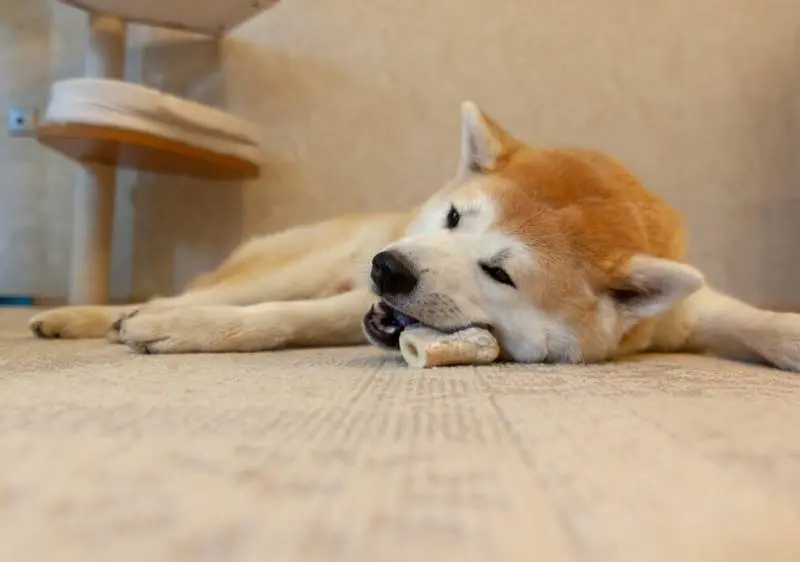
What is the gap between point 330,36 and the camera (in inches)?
99.3

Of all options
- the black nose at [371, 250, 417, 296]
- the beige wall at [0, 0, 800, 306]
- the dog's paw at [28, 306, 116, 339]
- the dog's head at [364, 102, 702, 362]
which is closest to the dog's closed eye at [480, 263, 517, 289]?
the dog's head at [364, 102, 702, 362]

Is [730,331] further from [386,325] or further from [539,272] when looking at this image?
[386,325]

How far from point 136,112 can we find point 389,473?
1750 mm

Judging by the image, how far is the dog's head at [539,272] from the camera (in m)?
1.10

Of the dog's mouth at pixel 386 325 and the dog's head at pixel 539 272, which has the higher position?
the dog's head at pixel 539 272

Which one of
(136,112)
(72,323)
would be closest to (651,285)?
(72,323)

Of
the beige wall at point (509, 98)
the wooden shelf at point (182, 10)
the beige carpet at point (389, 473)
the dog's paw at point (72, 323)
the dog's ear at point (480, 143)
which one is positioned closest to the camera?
the beige carpet at point (389, 473)

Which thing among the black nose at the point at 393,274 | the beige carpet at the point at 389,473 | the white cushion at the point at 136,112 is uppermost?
the white cushion at the point at 136,112

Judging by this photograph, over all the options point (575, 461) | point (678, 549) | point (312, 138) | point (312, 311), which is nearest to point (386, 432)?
point (575, 461)

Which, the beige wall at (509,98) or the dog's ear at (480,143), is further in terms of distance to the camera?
the beige wall at (509,98)

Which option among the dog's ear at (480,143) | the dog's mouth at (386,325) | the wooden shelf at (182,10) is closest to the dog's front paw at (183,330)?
the dog's mouth at (386,325)

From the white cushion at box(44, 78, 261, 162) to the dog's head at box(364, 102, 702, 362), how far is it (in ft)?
3.54

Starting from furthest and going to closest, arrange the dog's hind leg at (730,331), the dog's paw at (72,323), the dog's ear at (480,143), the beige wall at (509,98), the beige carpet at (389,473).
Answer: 1. the beige wall at (509,98)
2. the dog's paw at (72,323)
3. the dog's ear at (480,143)
4. the dog's hind leg at (730,331)
5. the beige carpet at (389,473)

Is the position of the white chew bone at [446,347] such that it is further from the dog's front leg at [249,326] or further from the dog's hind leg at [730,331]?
the dog's hind leg at [730,331]
